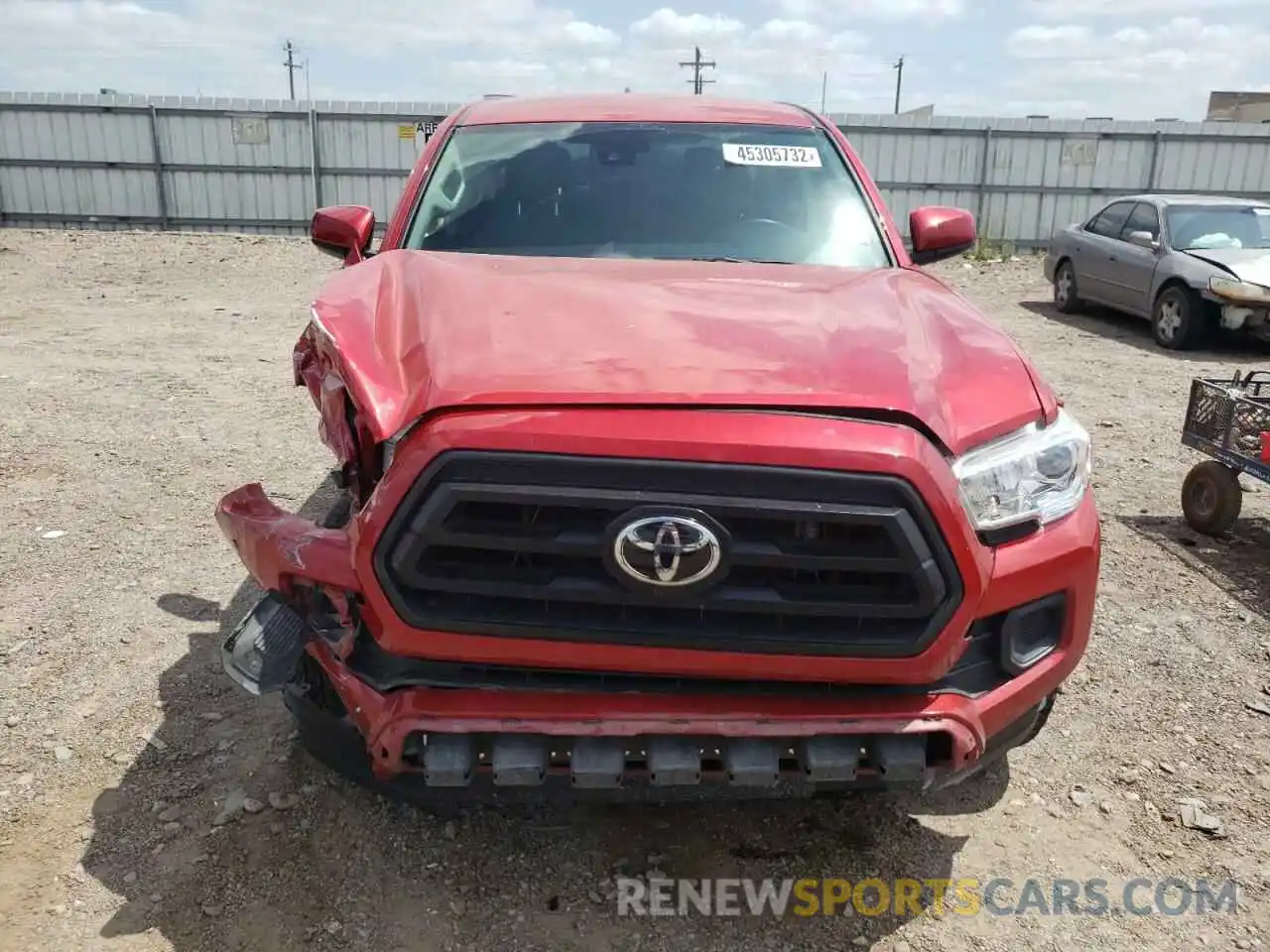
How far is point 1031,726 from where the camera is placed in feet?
8.07

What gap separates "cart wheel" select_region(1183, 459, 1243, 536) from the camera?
496 cm

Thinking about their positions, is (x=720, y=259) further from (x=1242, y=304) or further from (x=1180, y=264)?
(x=1180, y=264)

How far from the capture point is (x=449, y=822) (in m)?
2.79

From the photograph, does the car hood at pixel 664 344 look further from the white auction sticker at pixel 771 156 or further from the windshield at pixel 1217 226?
the windshield at pixel 1217 226

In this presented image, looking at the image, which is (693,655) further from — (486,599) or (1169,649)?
(1169,649)

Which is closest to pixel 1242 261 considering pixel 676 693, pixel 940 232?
pixel 940 232

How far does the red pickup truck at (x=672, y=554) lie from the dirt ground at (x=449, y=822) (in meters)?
0.46

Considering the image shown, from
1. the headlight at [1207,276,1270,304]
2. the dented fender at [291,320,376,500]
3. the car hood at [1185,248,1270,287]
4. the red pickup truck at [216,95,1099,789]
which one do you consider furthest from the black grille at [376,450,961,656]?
the car hood at [1185,248,1270,287]

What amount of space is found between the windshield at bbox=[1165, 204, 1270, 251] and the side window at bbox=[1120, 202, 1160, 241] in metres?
0.15

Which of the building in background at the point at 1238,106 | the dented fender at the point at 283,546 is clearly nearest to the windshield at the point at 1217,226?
the dented fender at the point at 283,546

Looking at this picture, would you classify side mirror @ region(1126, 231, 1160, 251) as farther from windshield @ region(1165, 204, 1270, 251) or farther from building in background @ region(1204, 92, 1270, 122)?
building in background @ region(1204, 92, 1270, 122)

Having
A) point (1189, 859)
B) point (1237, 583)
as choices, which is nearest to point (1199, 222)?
point (1237, 583)

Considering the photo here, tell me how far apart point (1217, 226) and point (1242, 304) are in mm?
1509

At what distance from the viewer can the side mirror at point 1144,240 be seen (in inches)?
428
